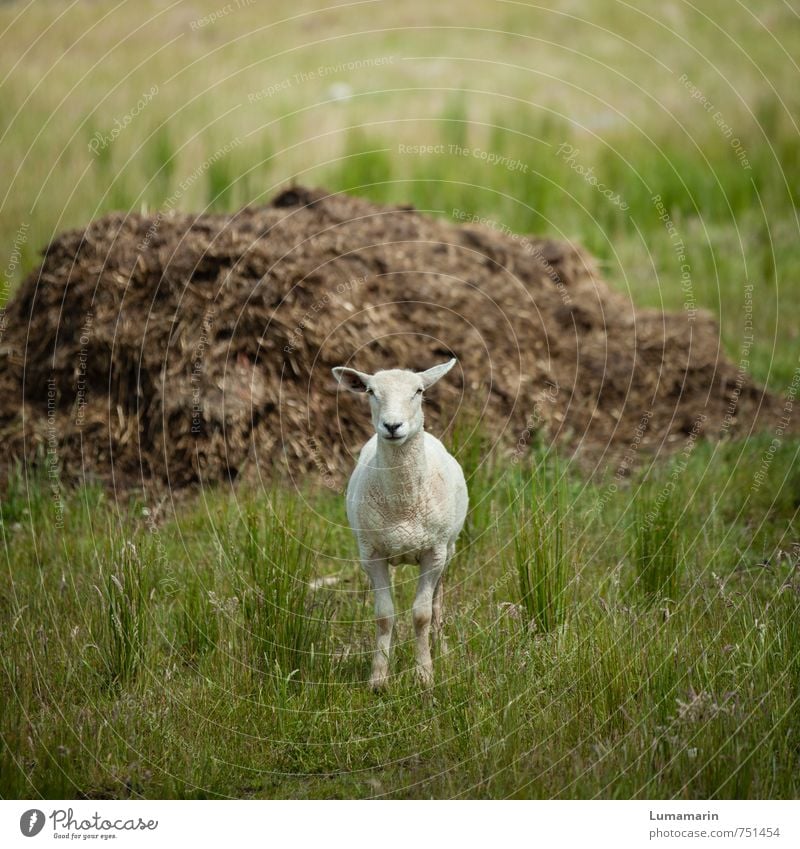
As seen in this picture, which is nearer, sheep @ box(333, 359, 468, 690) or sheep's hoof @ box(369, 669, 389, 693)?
sheep @ box(333, 359, 468, 690)

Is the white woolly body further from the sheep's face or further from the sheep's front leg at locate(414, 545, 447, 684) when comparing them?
the sheep's face

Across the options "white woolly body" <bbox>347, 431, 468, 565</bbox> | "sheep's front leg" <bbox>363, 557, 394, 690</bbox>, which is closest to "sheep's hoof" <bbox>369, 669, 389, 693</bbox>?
"sheep's front leg" <bbox>363, 557, 394, 690</bbox>

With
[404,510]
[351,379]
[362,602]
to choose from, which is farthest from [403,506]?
[362,602]

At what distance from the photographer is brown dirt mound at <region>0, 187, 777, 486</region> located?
9.56 metres

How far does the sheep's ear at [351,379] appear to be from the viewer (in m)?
5.25

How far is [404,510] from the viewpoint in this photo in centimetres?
551

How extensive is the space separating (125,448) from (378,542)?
481 centimetres

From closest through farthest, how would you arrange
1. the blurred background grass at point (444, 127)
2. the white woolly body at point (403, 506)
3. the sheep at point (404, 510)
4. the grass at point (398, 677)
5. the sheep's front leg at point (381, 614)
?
1. the grass at point (398, 677)
2. the sheep at point (404, 510)
3. the white woolly body at point (403, 506)
4. the sheep's front leg at point (381, 614)
5. the blurred background grass at point (444, 127)

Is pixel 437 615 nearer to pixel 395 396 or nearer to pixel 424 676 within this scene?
pixel 424 676

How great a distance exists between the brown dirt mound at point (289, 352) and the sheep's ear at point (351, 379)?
357 cm

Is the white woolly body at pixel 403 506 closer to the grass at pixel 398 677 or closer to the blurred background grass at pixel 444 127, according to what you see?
the grass at pixel 398 677

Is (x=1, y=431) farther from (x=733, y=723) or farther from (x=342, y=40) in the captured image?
(x=342, y=40)

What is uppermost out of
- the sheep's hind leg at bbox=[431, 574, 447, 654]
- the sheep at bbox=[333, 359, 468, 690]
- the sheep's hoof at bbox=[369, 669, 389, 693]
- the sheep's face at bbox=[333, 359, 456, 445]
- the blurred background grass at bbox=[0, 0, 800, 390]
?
the blurred background grass at bbox=[0, 0, 800, 390]

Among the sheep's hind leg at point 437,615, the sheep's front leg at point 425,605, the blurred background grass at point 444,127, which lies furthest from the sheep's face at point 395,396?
the blurred background grass at point 444,127
